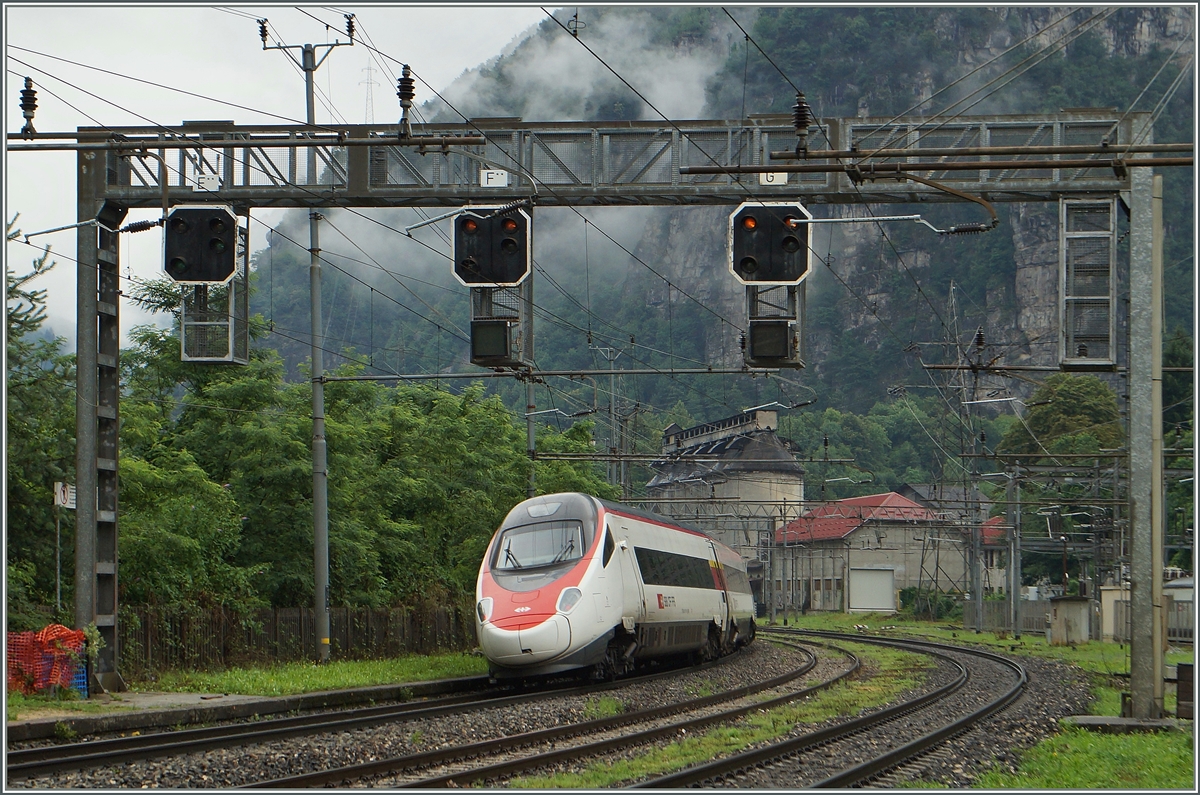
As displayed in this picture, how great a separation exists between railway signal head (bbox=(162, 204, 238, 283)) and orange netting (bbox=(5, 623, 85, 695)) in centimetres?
570

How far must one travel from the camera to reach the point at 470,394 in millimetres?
40812

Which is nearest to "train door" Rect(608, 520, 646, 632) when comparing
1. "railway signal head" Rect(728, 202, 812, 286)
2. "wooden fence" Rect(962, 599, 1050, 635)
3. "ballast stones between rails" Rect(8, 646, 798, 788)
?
"ballast stones between rails" Rect(8, 646, 798, 788)

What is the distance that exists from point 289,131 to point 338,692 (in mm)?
8803

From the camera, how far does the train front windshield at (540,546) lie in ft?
75.2

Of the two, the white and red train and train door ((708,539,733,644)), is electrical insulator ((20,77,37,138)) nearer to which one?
the white and red train

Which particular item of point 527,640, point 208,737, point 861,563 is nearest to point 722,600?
point 527,640

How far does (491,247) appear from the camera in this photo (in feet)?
60.8

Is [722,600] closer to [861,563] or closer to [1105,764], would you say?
[1105,764]

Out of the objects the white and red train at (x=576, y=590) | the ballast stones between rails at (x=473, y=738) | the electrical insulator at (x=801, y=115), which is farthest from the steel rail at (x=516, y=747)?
the electrical insulator at (x=801, y=115)

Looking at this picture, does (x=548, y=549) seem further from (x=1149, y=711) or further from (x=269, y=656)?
(x=1149, y=711)

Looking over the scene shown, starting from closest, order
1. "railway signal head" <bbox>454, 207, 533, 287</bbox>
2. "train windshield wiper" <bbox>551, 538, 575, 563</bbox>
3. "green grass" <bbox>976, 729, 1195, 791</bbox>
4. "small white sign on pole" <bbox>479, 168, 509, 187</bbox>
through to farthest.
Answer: "green grass" <bbox>976, 729, 1195, 791</bbox>, "railway signal head" <bbox>454, 207, 533, 287</bbox>, "small white sign on pole" <bbox>479, 168, 509, 187</bbox>, "train windshield wiper" <bbox>551, 538, 575, 563</bbox>

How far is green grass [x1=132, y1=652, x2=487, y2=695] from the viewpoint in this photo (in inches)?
833

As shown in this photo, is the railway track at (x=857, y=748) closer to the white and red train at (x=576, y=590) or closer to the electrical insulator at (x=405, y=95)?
the white and red train at (x=576, y=590)

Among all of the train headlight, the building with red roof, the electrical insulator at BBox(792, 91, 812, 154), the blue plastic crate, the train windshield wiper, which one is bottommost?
the building with red roof
